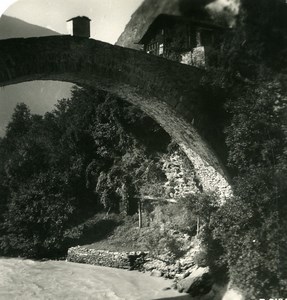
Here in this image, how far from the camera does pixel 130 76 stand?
905 cm

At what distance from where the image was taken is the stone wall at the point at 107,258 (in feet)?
41.6

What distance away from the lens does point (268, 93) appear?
9562 millimetres

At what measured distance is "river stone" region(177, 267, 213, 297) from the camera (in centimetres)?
1020

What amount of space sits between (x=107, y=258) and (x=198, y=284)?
13.3 ft

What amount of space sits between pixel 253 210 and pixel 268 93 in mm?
3012

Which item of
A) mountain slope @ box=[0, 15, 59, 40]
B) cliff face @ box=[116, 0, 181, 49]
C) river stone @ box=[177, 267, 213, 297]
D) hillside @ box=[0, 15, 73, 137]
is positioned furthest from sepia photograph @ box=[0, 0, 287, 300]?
hillside @ box=[0, 15, 73, 137]

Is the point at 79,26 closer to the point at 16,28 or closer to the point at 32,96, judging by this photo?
the point at 16,28

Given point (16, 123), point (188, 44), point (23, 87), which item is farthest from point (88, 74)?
point (23, 87)

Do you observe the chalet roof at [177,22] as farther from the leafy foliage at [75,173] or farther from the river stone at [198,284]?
the river stone at [198,284]

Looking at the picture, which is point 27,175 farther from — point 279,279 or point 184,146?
point 279,279

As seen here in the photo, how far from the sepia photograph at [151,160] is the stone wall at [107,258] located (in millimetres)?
44

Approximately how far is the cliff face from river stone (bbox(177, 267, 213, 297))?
12.7 meters

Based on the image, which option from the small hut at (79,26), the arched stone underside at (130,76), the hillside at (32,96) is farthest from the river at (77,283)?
the hillside at (32,96)

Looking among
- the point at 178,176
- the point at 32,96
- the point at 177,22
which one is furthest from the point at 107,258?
the point at 32,96
